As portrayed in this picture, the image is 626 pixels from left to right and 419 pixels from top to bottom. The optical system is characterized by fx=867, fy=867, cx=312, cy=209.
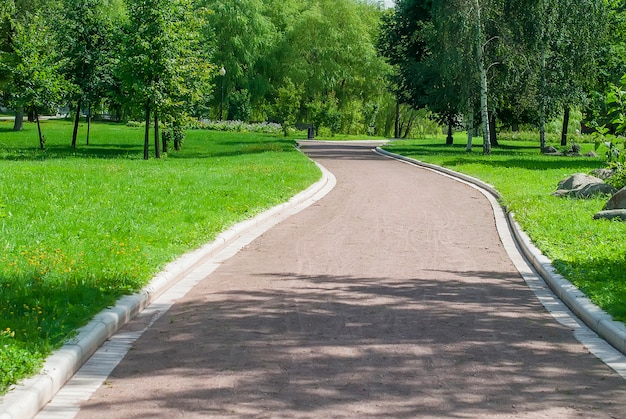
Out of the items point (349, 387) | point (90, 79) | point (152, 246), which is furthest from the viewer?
point (90, 79)

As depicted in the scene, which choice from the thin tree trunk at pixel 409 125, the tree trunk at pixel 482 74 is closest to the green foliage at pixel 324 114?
the thin tree trunk at pixel 409 125

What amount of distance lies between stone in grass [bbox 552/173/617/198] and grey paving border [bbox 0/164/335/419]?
9.50m

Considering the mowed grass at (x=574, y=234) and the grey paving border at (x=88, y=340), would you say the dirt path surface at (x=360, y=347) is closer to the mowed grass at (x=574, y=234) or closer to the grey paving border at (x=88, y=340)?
the grey paving border at (x=88, y=340)

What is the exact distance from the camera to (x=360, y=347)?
696 cm

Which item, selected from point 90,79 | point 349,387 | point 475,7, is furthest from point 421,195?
point 90,79

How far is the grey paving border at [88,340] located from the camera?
523cm

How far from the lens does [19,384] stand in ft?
17.9

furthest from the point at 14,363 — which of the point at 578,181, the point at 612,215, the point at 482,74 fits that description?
the point at 482,74

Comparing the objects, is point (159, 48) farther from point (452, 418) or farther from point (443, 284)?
point (452, 418)

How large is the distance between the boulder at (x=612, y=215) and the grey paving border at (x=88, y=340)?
6.59m

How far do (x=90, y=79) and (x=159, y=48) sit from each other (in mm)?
10780

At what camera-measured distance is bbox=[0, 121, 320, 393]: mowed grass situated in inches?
281

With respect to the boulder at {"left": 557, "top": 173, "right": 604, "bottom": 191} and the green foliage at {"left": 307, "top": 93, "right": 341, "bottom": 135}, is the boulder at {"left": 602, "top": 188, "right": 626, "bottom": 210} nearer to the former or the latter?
the boulder at {"left": 557, "top": 173, "right": 604, "bottom": 191}

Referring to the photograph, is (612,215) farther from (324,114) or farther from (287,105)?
(324,114)
